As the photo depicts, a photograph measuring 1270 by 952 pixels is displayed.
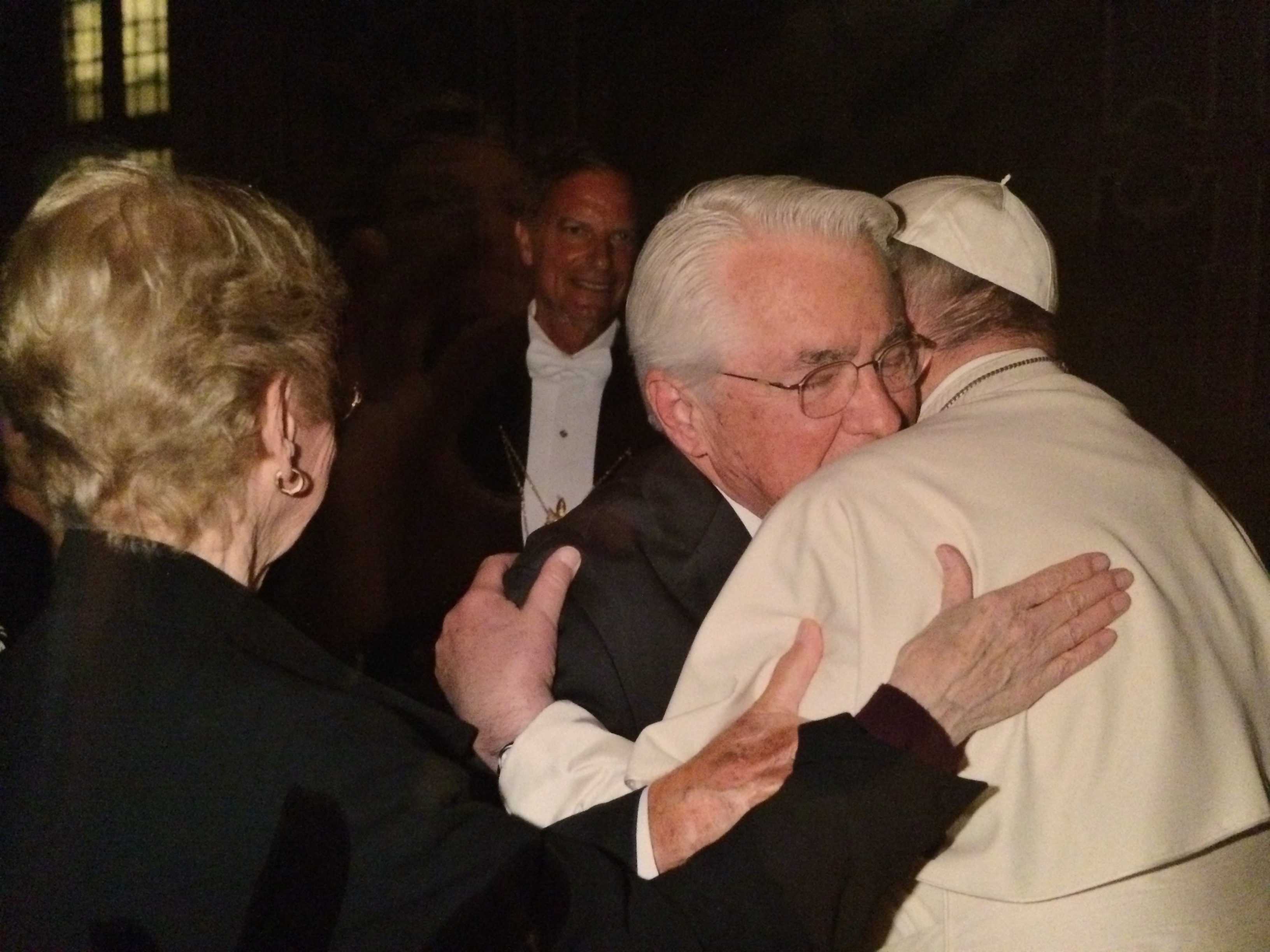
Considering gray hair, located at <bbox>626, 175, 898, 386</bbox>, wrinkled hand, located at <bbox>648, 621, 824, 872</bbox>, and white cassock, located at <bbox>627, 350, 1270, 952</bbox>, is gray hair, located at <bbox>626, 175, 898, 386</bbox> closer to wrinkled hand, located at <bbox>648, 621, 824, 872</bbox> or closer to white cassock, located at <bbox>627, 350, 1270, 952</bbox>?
white cassock, located at <bbox>627, 350, 1270, 952</bbox>

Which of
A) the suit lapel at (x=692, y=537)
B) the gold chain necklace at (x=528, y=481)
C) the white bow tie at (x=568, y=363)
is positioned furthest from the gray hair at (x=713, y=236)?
the white bow tie at (x=568, y=363)

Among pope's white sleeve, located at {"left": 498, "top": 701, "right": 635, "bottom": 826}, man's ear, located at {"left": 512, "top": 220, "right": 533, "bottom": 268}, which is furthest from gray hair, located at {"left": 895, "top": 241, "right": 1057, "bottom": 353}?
man's ear, located at {"left": 512, "top": 220, "right": 533, "bottom": 268}

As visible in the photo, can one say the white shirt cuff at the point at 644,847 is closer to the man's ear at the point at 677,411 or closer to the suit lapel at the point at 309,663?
the suit lapel at the point at 309,663

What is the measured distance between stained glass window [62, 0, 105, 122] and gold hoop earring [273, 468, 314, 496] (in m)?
1.39

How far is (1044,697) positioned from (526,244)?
1.77 m

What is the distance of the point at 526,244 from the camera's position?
2.87 metres

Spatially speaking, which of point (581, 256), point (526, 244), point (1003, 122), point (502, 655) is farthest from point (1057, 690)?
point (1003, 122)

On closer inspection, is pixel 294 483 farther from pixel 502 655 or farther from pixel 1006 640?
pixel 1006 640

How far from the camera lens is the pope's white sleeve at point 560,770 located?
1.56 m

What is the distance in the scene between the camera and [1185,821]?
1.41m

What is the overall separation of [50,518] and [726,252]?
91cm

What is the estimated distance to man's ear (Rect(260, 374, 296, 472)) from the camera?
1.27 metres

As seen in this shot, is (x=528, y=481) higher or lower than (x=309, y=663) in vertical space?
lower

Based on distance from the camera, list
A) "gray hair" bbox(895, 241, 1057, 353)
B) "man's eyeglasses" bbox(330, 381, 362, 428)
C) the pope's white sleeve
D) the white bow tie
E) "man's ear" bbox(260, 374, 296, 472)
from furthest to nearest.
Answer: the white bow tie, "gray hair" bbox(895, 241, 1057, 353), the pope's white sleeve, "man's eyeglasses" bbox(330, 381, 362, 428), "man's ear" bbox(260, 374, 296, 472)
